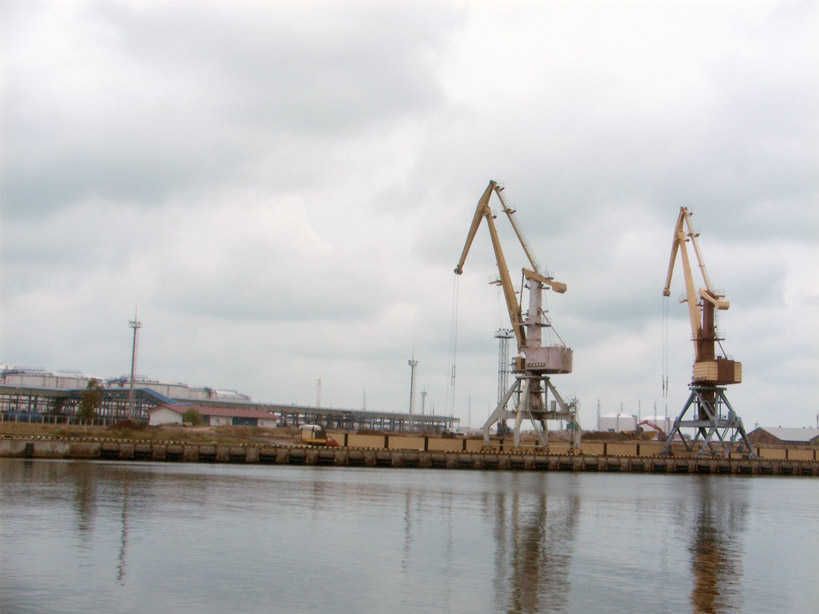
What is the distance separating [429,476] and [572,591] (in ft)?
159

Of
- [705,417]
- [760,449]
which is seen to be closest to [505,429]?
[705,417]

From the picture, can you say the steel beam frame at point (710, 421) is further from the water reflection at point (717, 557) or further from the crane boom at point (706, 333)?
the water reflection at point (717, 557)

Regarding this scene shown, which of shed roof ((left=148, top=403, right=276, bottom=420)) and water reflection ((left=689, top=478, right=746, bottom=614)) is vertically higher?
shed roof ((left=148, top=403, right=276, bottom=420))

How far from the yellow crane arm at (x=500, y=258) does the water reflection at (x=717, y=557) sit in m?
38.9

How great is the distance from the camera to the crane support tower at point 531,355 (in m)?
88.5

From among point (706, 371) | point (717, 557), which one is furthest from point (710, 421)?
point (717, 557)

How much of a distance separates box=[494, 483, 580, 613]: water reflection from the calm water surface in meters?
0.09

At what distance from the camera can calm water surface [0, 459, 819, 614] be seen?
20.8 meters

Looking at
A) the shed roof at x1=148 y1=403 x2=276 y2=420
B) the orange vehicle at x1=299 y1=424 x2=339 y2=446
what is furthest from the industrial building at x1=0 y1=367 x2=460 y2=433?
the orange vehicle at x1=299 y1=424 x2=339 y2=446

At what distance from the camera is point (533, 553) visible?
1129 inches

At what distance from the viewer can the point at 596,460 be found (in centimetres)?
9194

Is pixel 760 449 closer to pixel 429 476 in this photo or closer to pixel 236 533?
pixel 429 476

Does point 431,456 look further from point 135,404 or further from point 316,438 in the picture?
point 135,404

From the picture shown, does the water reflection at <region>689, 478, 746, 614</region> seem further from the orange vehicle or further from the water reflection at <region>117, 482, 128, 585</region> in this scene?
the orange vehicle
